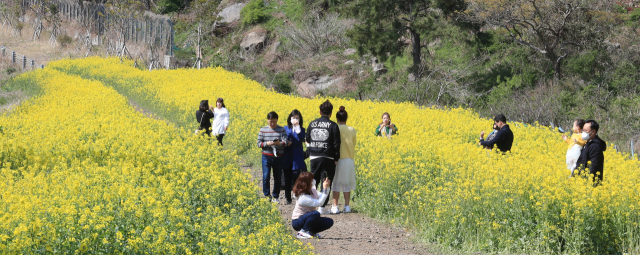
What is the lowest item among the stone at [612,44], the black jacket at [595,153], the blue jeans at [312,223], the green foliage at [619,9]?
the blue jeans at [312,223]

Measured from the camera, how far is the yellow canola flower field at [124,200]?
502cm

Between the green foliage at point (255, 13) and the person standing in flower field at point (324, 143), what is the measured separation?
39064mm

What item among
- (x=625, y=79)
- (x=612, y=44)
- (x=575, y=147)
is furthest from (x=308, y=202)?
(x=612, y=44)

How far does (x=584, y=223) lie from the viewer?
21.1ft

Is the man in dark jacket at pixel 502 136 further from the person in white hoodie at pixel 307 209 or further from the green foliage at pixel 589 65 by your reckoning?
the green foliage at pixel 589 65

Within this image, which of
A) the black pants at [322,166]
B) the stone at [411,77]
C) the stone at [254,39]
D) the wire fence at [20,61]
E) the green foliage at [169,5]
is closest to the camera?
the black pants at [322,166]

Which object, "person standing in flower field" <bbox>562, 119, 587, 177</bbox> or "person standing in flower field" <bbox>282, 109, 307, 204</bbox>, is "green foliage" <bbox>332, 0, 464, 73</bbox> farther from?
"person standing in flower field" <bbox>562, 119, 587, 177</bbox>

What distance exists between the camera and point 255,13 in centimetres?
4634

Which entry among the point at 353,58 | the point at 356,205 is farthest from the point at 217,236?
the point at 353,58

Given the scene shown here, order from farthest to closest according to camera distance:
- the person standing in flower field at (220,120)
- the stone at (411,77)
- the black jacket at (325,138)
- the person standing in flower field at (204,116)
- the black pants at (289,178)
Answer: the stone at (411,77) < the person standing in flower field at (204,116) < the person standing in flower field at (220,120) < the black pants at (289,178) < the black jacket at (325,138)

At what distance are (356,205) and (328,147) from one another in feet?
4.65

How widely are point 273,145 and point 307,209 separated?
6.19 ft

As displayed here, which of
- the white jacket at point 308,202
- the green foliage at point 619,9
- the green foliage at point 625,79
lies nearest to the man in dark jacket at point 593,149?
the white jacket at point 308,202

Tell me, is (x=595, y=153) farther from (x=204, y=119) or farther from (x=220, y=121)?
(x=204, y=119)
